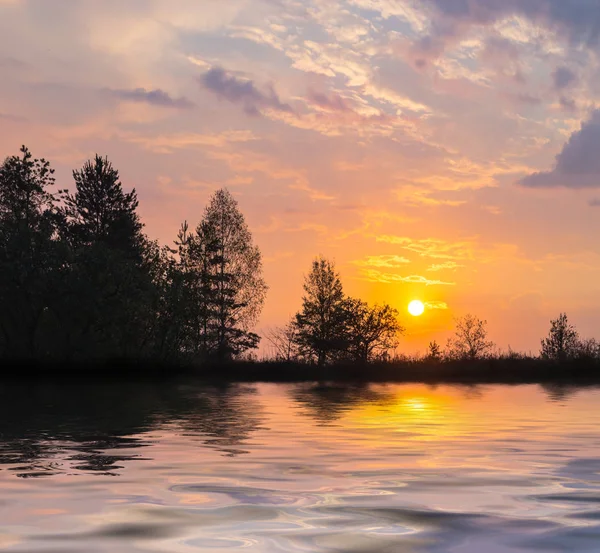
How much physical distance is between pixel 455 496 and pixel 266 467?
397 cm

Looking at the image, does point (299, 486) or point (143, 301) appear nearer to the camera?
point (299, 486)

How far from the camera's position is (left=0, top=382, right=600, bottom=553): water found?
8.13 metres

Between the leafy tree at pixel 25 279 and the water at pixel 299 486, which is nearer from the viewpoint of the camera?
the water at pixel 299 486

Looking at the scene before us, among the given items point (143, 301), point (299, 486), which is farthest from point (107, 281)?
point (299, 486)

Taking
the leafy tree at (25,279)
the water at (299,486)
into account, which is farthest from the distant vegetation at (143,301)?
the water at (299,486)

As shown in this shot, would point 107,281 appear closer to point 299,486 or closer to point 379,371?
point 379,371

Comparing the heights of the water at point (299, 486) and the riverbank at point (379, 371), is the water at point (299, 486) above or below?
below

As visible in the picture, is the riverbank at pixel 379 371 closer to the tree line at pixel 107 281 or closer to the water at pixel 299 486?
the tree line at pixel 107 281

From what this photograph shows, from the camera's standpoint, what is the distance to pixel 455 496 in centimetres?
1068

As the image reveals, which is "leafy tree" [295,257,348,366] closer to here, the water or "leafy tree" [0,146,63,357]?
"leafy tree" [0,146,63,357]

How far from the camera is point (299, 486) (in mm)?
11570

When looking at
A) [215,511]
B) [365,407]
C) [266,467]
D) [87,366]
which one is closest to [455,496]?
[215,511]

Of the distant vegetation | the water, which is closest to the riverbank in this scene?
the distant vegetation

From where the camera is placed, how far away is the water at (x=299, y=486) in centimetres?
813
